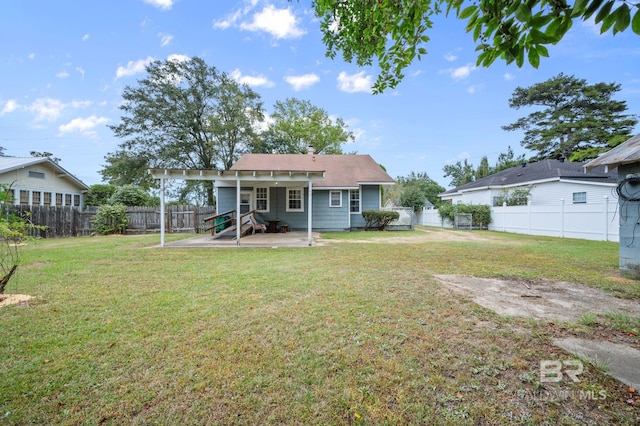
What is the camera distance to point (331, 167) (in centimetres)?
1703

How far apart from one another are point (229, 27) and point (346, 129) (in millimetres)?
16464

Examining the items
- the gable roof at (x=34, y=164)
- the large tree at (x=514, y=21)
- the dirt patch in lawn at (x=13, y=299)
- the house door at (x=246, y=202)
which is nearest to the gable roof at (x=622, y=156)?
the large tree at (x=514, y=21)

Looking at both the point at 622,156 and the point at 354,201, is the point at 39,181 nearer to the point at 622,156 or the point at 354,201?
the point at 354,201

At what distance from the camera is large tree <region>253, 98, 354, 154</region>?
26406 mm

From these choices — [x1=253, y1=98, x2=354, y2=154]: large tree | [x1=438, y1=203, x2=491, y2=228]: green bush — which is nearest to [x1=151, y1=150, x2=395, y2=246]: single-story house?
[x1=438, y1=203, x2=491, y2=228]: green bush

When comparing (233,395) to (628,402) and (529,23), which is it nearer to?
(628,402)

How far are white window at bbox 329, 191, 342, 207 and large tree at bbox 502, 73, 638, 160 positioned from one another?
21285mm

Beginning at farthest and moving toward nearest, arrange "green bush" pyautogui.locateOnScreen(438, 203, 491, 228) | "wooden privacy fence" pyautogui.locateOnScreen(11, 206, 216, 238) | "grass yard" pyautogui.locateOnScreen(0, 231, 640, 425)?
"green bush" pyautogui.locateOnScreen(438, 203, 491, 228) → "wooden privacy fence" pyautogui.locateOnScreen(11, 206, 216, 238) → "grass yard" pyautogui.locateOnScreen(0, 231, 640, 425)

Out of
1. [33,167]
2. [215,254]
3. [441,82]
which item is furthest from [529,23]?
[33,167]

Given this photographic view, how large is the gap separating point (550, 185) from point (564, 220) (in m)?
5.89

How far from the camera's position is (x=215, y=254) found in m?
7.68

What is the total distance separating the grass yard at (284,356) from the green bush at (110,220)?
35.8 ft

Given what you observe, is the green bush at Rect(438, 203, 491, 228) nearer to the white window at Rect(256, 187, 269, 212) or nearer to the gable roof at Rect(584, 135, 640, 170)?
the gable roof at Rect(584, 135, 640, 170)

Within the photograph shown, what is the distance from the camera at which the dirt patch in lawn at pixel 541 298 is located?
10.9 ft
